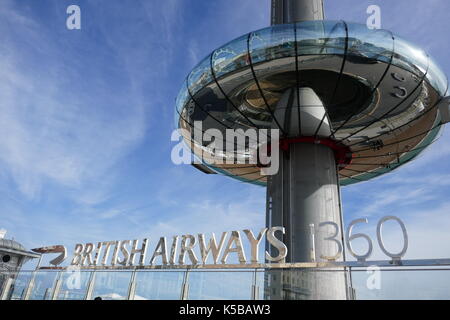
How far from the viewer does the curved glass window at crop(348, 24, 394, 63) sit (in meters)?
12.6

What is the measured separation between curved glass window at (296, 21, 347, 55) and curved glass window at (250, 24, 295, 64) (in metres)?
Result: 0.36

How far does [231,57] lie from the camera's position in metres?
13.8

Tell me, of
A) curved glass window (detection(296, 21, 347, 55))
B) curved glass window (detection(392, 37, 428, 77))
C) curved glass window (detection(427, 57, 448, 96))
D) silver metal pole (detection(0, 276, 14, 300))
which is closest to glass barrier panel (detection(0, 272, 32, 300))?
silver metal pole (detection(0, 276, 14, 300))

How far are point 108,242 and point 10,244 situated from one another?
22199 mm

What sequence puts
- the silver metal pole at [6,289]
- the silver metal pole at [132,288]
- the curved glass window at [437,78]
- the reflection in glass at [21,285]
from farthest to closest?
the silver metal pole at [6,289] → the reflection in glass at [21,285] → the curved glass window at [437,78] → the silver metal pole at [132,288]

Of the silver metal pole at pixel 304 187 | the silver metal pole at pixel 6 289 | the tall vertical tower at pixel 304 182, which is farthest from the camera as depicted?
the silver metal pole at pixel 6 289

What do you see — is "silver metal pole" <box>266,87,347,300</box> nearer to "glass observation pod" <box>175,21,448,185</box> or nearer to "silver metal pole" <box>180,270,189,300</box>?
"glass observation pod" <box>175,21,448,185</box>

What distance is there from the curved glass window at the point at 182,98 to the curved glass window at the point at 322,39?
5992mm

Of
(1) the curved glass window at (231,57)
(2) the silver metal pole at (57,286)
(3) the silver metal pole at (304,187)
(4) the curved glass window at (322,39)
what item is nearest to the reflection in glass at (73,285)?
(2) the silver metal pole at (57,286)

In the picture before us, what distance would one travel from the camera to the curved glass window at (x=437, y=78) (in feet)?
44.4

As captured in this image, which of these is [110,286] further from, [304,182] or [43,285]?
[304,182]

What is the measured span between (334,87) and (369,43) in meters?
4.01

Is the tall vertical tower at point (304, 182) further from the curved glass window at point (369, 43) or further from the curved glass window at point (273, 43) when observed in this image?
the curved glass window at point (369, 43)
